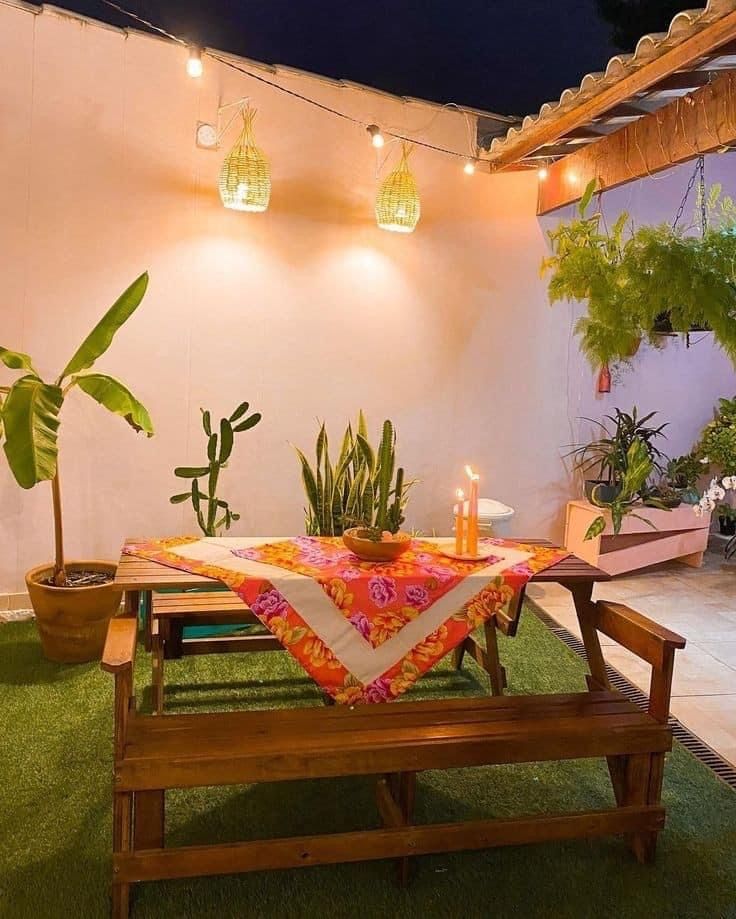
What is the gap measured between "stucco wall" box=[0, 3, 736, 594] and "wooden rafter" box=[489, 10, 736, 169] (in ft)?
1.62

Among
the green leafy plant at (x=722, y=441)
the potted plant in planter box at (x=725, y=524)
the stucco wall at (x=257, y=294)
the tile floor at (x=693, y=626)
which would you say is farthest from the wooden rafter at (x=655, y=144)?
the potted plant in planter box at (x=725, y=524)

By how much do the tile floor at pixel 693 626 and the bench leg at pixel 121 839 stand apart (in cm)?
213

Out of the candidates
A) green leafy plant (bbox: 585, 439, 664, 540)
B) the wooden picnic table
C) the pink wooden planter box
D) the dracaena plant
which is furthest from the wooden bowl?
the pink wooden planter box

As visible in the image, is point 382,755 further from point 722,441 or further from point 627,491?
point 722,441

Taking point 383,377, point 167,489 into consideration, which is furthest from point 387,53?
point 167,489

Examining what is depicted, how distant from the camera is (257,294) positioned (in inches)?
165

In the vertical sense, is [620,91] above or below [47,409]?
above

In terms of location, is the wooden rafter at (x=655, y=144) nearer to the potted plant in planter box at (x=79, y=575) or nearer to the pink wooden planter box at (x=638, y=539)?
the pink wooden planter box at (x=638, y=539)

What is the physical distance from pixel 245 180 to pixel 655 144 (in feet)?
6.45

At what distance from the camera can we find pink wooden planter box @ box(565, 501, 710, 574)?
4809mm

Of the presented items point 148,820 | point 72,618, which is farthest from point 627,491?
point 148,820

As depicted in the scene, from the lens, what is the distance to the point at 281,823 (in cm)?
229

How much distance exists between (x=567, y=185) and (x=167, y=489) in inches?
112

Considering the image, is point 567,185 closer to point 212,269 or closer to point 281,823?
point 212,269
